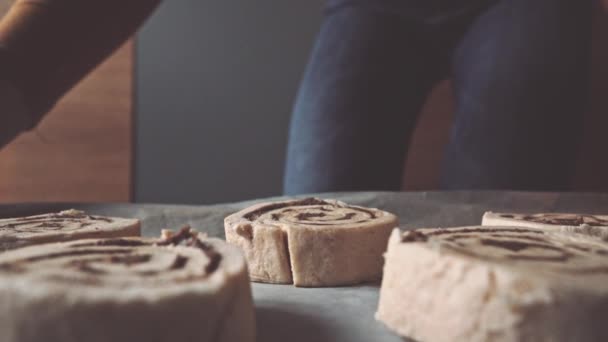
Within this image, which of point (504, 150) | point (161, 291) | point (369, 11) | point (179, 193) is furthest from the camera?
point (179, 193)

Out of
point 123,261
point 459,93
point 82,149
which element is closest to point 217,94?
point 82,149

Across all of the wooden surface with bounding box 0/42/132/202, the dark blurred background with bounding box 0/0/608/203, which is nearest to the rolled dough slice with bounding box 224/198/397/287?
the dark blurred background with bounding box 0/0/608/203

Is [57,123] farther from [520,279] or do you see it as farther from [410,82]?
[520,279]

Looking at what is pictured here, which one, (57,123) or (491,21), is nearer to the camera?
(491,21)

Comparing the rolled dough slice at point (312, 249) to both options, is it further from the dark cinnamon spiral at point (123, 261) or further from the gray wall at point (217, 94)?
the gray wall at point (217, 94)

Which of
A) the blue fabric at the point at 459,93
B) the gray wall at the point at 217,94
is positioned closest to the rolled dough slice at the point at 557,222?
the blue fabric at the point at 459,93

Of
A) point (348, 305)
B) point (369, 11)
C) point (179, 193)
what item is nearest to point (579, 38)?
point (369, 11)
